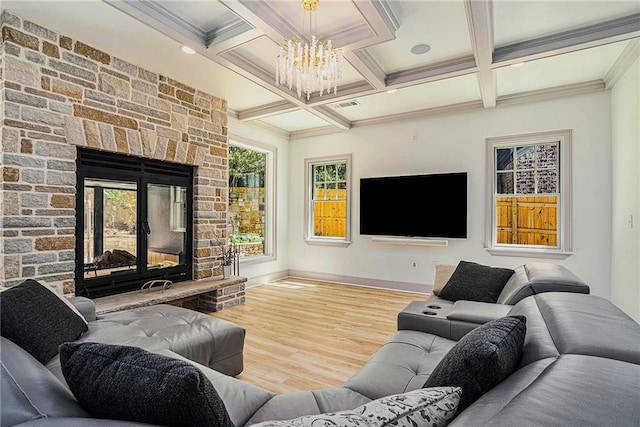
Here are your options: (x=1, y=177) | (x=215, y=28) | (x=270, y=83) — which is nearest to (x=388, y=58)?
(x=270, y=83)

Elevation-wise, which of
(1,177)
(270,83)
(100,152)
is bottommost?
(1,177)

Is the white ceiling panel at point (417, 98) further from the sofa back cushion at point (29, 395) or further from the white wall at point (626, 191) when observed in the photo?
the sofa back cushion at point (29, 395)

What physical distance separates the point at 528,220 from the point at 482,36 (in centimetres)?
275

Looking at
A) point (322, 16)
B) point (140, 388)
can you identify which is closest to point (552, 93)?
point (322, 16)

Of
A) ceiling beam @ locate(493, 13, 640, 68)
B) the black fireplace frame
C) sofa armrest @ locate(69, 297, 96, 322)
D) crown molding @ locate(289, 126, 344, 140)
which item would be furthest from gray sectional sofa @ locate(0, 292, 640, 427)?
crown molding @ locate(289, 126, 344, 140)

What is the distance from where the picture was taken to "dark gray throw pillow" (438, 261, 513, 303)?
2.62 meters

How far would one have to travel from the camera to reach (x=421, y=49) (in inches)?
121

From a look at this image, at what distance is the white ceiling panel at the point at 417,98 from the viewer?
3.88 meters

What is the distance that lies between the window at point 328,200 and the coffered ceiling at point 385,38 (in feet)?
5.84

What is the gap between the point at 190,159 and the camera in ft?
12.7

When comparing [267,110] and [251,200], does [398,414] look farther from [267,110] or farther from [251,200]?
[251,200]

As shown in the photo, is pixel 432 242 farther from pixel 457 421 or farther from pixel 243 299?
pixel 457 421

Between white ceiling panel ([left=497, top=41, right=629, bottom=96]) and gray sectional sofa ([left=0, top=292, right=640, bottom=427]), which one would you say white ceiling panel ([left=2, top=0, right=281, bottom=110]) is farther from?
white ceiling panel ([left=497, top=41, right=629, bottom=96])

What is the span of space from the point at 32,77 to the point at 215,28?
155 cm
